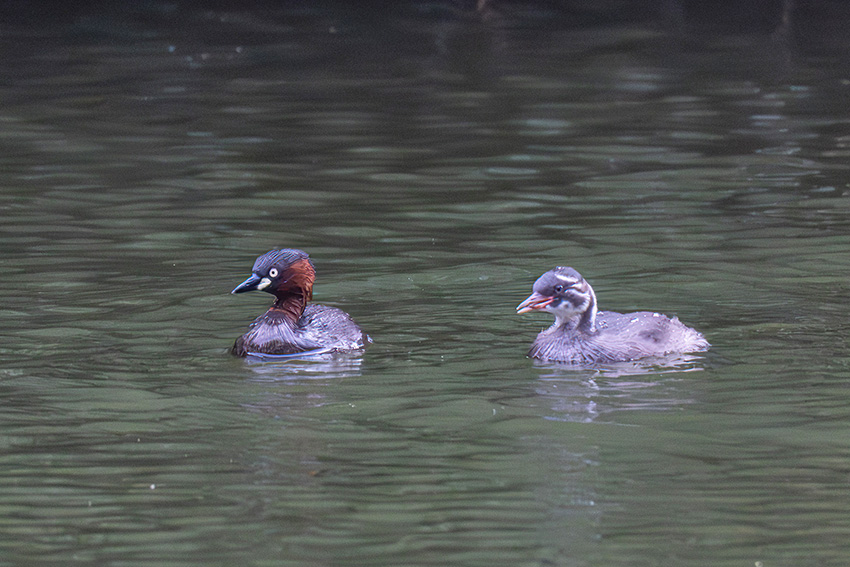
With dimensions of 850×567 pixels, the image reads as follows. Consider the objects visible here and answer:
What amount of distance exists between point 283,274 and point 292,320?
1.11 ft

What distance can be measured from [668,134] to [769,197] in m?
3.85

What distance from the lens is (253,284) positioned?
34.7 ft

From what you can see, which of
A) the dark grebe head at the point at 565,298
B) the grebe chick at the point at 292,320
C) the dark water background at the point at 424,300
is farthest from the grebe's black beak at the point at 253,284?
the dark grebe head at the point at 565,298

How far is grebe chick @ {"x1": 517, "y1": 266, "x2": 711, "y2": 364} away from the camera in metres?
10.1

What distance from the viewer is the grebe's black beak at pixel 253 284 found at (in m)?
10.5

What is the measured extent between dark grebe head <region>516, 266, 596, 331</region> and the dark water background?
1.42 ft

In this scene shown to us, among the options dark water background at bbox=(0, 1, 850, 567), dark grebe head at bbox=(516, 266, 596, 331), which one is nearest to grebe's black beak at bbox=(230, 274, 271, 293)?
dark water background at bbox=(0, 1, 850, 567)

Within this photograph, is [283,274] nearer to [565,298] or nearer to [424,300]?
[424,300]

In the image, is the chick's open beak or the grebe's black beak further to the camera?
the grebe's black beak

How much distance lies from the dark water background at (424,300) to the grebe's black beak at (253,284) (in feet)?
1.58

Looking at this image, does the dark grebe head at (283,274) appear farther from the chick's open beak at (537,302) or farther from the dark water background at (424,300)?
the chick's open beak at (537,302)

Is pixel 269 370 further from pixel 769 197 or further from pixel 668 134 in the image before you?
pixel 668 134

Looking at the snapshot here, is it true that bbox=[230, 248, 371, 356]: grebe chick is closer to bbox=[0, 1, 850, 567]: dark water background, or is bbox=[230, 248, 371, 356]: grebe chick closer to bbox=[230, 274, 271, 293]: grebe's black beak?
bbox=[230, 274, 271, 293]: grebe's black beak

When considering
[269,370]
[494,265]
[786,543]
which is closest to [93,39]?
[494,265]
